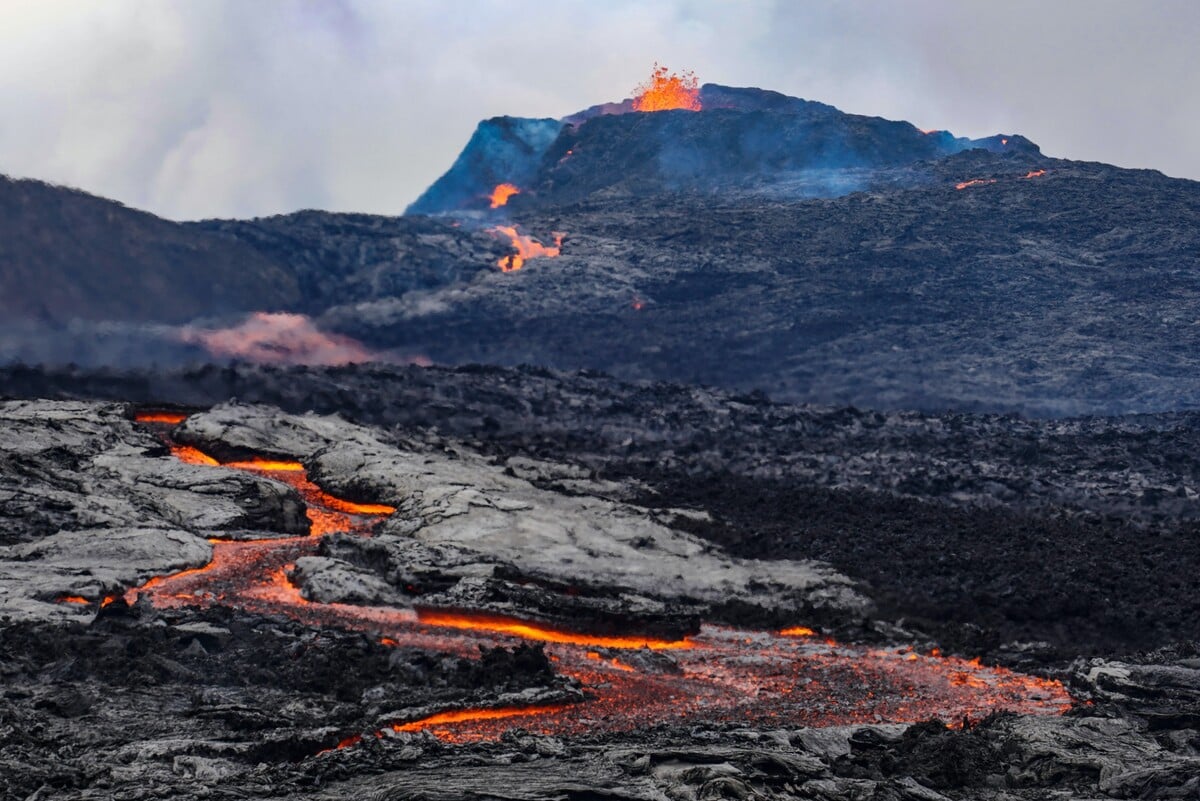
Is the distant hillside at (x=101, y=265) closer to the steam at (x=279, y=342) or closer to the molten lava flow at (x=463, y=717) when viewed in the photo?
the steam at (x=279, y=342)

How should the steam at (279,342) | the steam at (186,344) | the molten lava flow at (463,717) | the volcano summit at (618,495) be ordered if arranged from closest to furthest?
the volcano summit at (618,495) < the molten lava flow at (463,717) < the steam at (186,344) < the steam at (279,342)

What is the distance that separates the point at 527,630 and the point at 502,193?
10697 centimetres

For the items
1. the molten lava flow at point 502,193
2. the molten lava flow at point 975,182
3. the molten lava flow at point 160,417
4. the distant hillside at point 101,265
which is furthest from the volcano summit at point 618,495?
the molten lava flow at point 502,193

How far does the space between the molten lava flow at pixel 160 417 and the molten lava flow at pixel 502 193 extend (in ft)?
272

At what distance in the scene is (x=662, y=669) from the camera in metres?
33.5

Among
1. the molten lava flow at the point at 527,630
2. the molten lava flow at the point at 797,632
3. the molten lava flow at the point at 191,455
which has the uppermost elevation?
the molten lava flow at the point at 191,455

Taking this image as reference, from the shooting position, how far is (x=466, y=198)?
141125mm

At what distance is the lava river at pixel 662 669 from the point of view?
1085 inches

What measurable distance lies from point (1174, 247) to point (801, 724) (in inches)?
3590

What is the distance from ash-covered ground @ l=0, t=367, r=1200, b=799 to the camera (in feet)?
67.7

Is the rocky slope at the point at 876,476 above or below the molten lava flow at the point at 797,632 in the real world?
above

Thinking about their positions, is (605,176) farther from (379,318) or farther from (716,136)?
(379,318)

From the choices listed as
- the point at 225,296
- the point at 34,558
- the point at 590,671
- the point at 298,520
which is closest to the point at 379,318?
the point at 225,296

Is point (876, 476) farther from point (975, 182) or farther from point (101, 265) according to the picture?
point (975, 182)
